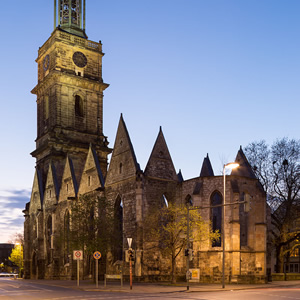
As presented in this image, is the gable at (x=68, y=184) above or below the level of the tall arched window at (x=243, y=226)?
above

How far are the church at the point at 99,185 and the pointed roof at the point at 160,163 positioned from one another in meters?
0.10

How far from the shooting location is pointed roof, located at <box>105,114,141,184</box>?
44.4 meters

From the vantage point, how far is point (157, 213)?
40.7 meters

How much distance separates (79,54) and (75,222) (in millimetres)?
35492

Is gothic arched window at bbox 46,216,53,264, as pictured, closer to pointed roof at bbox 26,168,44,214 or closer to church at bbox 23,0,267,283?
church at bbox 23,0,267,283

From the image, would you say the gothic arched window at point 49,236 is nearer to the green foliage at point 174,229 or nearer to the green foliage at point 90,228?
the green foliage at point 90,228

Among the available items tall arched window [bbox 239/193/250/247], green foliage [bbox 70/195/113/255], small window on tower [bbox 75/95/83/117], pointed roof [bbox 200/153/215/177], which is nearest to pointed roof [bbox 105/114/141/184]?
green foliage [bbox 70/195/113/255]

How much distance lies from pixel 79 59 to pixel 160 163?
99.8 ft

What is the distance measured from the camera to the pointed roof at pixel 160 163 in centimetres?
4488

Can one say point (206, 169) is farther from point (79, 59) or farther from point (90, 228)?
point (79, 59)

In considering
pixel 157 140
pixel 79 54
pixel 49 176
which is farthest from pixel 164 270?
pixel 79 54

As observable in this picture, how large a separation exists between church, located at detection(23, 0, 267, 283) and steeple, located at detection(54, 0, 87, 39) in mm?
158

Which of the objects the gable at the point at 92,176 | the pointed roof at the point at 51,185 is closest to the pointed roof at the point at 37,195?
the pointed roof at the point at 51,185

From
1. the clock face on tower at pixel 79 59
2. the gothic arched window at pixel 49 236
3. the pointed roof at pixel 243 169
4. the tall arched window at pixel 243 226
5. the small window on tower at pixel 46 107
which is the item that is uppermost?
the clock face on tower at pixel 79 59
